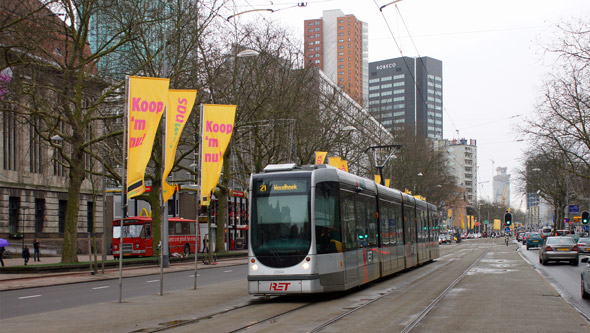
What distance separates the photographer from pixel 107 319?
42.2 feet

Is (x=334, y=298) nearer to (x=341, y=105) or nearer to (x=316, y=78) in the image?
(x=316, y=78)

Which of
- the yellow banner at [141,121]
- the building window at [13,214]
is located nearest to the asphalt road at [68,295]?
the yellow banner at [141,121]

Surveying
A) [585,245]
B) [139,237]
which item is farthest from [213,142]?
[585,245]

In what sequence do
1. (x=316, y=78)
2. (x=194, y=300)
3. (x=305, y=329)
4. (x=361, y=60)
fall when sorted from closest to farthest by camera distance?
(x=305, y=329) < (x=194, y=300) < (x=316, y=78) < (x=361, y=60)

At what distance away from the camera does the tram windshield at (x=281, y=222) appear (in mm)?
15297

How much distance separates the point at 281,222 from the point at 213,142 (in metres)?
5.83

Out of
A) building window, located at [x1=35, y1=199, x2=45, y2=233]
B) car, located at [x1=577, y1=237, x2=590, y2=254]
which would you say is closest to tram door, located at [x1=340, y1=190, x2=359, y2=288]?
car, located at [x1=577, y1=237, x2=590, y2=254]

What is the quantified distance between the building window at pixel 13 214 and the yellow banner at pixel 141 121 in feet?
125

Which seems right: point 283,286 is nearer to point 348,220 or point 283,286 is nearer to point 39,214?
point 348,220

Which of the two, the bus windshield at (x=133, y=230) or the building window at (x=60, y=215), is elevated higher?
the building window at (x=60, y=215)

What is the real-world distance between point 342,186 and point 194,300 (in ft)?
15.6

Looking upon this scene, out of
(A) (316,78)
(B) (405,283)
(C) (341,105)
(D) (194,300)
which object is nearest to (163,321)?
(D) (194,300)

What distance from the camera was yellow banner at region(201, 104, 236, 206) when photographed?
65.7 ft

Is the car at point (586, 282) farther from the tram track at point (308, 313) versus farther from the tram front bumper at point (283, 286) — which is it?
the tram front bumper at point (283, 286)
